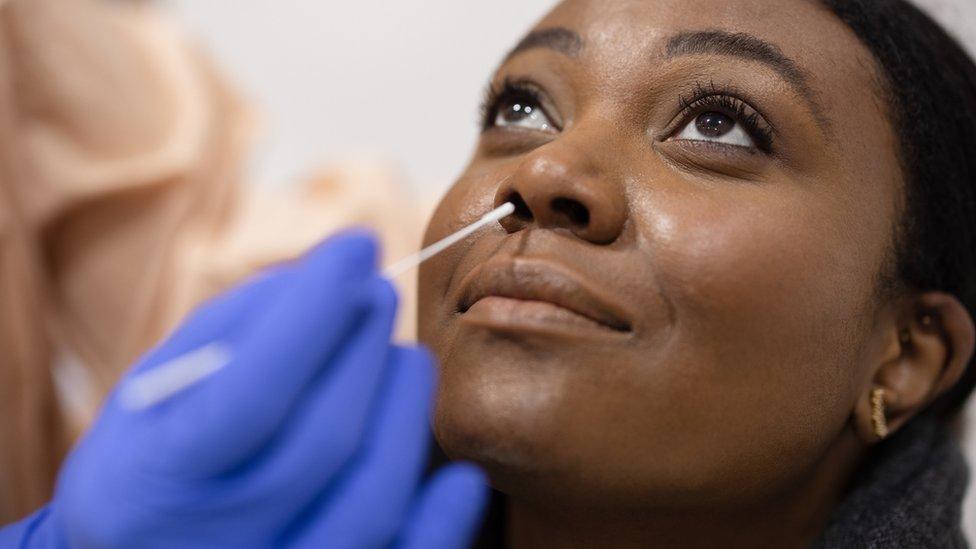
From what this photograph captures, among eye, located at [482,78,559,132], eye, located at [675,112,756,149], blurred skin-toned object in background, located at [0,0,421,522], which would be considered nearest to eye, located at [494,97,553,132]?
eye, located at [482,78,559,132]

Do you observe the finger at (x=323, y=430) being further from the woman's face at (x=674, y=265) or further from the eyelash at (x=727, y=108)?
the eyelash at (x=727, y=108)

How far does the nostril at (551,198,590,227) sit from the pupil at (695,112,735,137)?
0.16m

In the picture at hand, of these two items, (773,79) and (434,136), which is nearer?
(773,79)

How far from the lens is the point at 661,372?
672 mm

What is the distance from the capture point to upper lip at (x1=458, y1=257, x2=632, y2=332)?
671mm

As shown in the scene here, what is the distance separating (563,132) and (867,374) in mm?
346

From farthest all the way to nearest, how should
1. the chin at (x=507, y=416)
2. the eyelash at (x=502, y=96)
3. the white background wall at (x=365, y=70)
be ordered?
the white background wall at (x=365, y=70), the eyelash at (x=502, y=96), the chin at (x=507, y=416)

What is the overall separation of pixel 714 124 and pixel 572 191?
178 mm

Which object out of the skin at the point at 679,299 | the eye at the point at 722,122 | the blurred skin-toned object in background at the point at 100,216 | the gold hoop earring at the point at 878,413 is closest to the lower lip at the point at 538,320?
the skin at the point at 679,299

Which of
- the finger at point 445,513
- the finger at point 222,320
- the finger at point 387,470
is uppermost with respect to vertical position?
the finger at point 222,320

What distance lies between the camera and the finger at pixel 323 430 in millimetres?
554

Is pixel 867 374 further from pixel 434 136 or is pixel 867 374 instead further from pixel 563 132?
pixel 434 136

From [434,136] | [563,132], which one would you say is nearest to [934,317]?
[563,132]

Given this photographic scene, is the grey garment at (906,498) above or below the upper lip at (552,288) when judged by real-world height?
below
